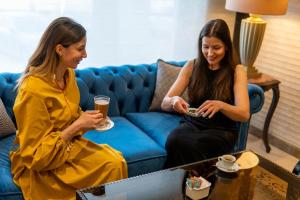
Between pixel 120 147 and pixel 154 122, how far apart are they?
0.47 m

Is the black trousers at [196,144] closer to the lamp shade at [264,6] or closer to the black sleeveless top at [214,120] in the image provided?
the black sleeveless top at [214,120]

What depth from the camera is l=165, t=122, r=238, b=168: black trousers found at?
2254mm

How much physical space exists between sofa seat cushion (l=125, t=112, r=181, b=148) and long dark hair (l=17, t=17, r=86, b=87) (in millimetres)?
902

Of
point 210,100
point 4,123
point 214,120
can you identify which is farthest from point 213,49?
point 4,123

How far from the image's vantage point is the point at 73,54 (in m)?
1.81

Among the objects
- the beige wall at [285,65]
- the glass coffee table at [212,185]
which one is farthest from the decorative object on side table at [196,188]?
the beige wall at [285,65]

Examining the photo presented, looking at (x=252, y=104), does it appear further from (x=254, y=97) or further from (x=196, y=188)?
(x=196, y=188)

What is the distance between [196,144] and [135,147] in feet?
1.16

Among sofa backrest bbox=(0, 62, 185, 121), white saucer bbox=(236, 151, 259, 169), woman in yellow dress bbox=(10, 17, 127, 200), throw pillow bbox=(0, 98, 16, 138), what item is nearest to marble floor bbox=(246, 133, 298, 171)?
sofa backrest bbox=(0, 62, 185, 121)

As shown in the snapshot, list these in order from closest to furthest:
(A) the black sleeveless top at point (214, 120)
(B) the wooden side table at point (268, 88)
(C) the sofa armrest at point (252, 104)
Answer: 1. (A) the black sleeveless top at point (214, 120)
2. (C) the sofa armrest at point (252, 104)
3. (B) the wooden side table at point (268, 88)

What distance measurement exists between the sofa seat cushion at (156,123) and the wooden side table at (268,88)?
→ 74 cm

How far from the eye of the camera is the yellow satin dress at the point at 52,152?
171 centimetres

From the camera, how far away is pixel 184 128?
2.39 meters

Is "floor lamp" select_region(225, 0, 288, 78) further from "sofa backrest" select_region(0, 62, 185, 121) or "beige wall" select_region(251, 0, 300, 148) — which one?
"sofa backrest" select_region(0, 62, 185, 121)
